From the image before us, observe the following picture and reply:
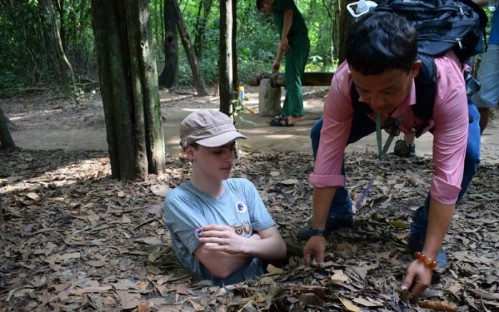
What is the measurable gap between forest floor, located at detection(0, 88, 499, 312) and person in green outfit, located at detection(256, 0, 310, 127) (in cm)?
135

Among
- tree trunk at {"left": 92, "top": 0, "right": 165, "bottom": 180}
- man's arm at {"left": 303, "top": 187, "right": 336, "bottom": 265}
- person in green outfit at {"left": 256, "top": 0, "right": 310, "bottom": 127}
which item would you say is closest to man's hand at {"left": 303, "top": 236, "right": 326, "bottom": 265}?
man's arm at {"left": 303, "top": 187, "right": 336, "bottom": 265}

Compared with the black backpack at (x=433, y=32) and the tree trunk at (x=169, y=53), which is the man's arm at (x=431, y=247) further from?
the tree trunk at (x=169, y=53)

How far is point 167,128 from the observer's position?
650 cm

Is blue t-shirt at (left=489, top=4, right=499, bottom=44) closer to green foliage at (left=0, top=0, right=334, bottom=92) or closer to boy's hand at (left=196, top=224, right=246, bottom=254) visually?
boy's hand at (left=196, top=224, right=246, bottom=254)

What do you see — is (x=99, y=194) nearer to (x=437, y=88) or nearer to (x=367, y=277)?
(x=367, y=277)

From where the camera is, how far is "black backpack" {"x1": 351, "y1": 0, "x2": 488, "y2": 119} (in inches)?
73.8

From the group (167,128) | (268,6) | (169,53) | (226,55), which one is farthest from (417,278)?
(169,53)

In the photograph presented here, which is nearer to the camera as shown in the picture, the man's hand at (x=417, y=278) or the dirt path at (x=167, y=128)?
the man's hand at (x=417, y=278)

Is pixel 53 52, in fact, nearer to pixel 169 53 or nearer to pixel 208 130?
pixel 169 53

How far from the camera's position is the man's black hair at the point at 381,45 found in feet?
5.40

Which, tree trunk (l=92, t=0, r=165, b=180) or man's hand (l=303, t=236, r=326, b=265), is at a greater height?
tree trunk (l=92, t=0, r=165, b=180)

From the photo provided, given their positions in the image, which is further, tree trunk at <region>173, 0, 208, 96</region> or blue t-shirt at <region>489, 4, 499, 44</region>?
tree trunk at <region>173, 0, 208, 96</region>

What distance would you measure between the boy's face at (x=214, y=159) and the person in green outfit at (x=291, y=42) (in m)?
4.05

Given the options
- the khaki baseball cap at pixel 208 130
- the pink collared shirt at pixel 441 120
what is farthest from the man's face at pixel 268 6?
the pink collared shirt at pixel 441 120
